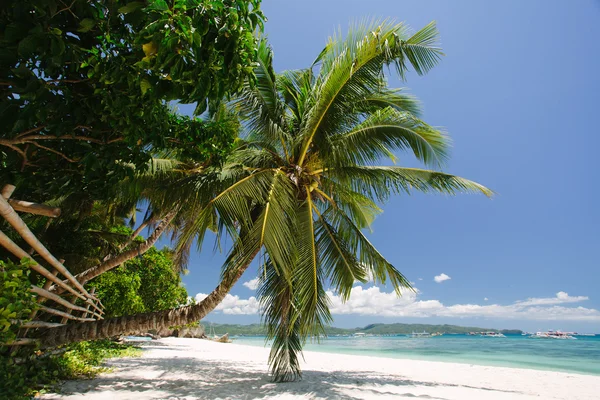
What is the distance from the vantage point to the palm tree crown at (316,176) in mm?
4922

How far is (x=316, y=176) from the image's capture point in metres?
6.14

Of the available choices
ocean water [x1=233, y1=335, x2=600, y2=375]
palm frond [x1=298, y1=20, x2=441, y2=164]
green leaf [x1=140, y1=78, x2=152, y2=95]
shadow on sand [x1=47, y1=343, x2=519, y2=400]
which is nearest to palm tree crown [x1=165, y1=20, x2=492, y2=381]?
palm frond [x1=298, y1=20, x2=441, y2=164]

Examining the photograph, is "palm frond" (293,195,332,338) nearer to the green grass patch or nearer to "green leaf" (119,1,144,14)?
the green grass patch

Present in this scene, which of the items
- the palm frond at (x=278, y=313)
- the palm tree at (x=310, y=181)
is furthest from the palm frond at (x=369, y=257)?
the palm frond at (x=278, y=313)

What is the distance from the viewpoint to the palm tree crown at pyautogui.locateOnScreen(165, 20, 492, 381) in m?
4.92

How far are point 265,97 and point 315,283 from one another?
3.17 meters

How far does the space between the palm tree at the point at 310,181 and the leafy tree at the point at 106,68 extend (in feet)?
7.12

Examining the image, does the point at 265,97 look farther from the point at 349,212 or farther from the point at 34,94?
the point at 34,94

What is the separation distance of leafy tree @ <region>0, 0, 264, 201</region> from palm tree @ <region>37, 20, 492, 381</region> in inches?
85.4

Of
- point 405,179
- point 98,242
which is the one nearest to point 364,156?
point 405,179

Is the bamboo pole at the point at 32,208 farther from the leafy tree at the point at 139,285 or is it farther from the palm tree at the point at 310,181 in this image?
the leafy tree at the point at 139,285

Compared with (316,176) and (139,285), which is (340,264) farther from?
(139,285)

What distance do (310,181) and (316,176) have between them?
16 centimetres

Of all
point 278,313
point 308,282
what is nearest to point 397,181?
point 308,282
